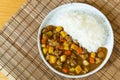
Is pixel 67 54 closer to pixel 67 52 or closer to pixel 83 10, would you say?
pixel 67 52

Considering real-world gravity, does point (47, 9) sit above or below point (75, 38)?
above

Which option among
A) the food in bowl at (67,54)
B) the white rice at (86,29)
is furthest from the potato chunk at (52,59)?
the white rice at (86,29)

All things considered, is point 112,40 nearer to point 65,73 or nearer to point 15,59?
point 65,73

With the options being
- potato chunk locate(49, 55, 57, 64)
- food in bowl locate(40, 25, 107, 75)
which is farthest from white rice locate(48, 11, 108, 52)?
potato chunk locate(49, 55, 57, 64)

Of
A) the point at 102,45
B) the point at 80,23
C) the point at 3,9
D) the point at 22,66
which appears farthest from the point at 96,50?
the point at 3,9


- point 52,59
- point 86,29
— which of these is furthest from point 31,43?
point 86,29

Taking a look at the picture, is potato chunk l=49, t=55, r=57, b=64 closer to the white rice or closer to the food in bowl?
the food in bowl

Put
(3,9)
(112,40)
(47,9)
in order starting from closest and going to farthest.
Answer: (112,40)
(47,9)
(3,9)
